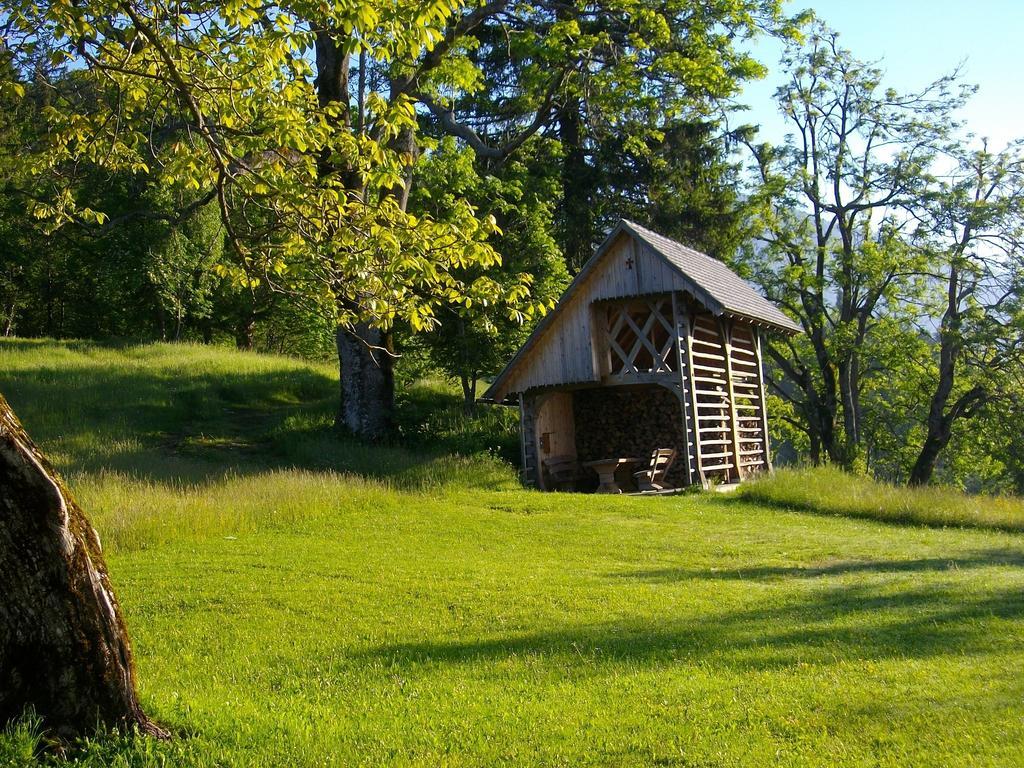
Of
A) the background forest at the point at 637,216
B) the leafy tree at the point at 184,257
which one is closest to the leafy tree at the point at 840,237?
the background forest at the point at 637,216

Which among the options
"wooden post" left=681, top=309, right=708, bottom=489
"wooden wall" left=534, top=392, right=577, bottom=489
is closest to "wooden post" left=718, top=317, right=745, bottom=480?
"wooden post" left=681, top=309, right=708, bottom=489

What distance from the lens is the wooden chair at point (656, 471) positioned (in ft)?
68.6

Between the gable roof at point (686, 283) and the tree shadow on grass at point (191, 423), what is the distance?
3.11m

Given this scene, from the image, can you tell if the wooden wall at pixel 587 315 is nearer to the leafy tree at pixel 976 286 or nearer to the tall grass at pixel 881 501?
the tall grass at pixel 881 501

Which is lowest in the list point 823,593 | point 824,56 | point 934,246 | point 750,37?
point 823,593

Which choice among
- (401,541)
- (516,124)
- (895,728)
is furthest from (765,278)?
(895,728)

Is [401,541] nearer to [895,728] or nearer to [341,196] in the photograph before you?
[341,196]

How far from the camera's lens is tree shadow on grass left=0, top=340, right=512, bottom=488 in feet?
60.4

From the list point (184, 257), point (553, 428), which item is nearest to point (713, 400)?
point (553, 428)

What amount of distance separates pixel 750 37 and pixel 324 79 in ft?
33.3

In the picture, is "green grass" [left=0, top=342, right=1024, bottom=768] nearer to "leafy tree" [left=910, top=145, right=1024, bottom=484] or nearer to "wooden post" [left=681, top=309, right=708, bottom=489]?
"wooden post" [left=681, top=309, right=708, bottom=489]

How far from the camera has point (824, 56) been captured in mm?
34125

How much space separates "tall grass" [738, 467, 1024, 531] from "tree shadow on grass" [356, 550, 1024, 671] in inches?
304

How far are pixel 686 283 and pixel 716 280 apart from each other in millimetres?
2697
